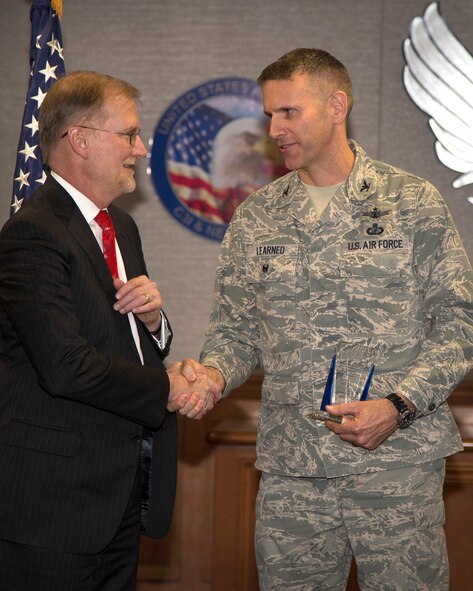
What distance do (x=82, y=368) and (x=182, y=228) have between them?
2.35 m

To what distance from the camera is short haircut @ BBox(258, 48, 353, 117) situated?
2.80 meters

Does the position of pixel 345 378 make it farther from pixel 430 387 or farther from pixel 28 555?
pixel 28 555

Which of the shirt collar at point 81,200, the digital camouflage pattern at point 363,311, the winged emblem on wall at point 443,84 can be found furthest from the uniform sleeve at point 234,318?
the winged emblem on wall at point 443,84

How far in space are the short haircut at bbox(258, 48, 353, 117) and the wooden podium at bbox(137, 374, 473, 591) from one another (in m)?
1.87

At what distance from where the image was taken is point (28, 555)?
226 centimetres

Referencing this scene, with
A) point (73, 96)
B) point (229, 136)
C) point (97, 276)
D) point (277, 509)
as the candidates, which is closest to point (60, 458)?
point (97, 276)

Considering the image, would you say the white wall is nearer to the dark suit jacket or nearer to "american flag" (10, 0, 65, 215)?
"american flag" (10, 0, 65, 215)

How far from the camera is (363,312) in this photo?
2.64m

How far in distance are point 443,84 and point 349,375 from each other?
231cm

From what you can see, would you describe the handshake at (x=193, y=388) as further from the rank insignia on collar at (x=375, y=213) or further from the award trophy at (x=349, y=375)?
the rank insignia on collar at (x=375, y=213)

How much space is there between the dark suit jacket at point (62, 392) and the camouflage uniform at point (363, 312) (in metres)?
0.47

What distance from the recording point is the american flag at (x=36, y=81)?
3.76 metres

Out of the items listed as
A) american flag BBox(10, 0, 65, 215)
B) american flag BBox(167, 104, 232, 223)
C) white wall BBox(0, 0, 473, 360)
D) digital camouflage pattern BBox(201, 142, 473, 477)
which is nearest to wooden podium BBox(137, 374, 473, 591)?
american flag BBox(167, 104, 232, 223)

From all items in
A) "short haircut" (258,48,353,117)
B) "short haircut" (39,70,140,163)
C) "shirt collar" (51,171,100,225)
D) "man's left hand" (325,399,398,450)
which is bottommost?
"man's left hand" (325,399,398,450)
